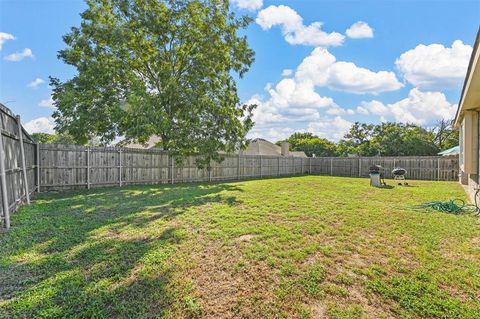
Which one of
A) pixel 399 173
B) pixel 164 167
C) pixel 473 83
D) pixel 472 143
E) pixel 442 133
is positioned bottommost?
pixel 399 173

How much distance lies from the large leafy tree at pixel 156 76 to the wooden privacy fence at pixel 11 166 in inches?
162

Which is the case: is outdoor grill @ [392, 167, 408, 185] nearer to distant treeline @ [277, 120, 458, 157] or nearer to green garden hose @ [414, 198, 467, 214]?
green garden hose @ [414, 198, 467, 214]

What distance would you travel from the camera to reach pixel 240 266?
2.96m

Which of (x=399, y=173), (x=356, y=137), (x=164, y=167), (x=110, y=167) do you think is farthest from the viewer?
(x=356, y=137)

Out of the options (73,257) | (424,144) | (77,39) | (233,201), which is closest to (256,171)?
(233,201)

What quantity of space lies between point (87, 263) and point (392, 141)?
2946 centimetres

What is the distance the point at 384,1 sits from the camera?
25.4ft

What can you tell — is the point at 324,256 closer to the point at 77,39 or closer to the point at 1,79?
the point at 1,79

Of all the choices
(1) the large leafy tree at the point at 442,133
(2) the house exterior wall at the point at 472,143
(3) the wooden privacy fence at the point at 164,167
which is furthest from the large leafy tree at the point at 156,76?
(1) the large leafy tree at the point at 442,133

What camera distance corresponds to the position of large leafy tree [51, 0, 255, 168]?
10.6 meters

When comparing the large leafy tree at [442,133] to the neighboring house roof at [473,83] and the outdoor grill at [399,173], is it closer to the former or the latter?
the outdoor grill at [399,173]

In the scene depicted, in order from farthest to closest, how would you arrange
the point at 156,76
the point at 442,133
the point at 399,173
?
the point at 442,133 < the point at 399,173 < the point at 156,76

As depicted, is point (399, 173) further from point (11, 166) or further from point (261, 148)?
point (11, 166)

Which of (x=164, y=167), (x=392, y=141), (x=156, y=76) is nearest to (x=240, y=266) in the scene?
(x=164, y=167)
